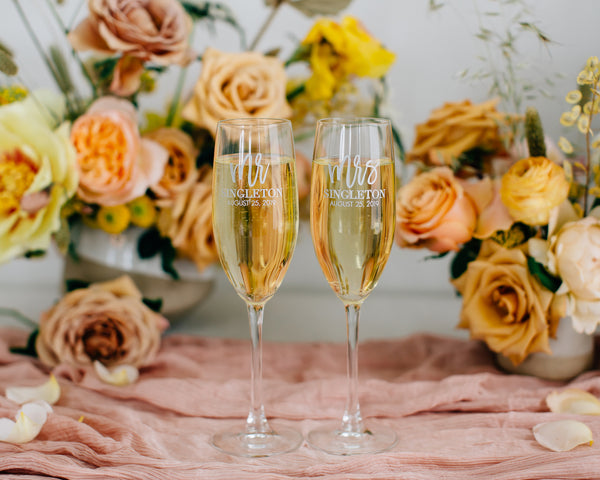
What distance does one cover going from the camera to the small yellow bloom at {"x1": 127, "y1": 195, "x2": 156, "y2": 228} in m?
0.99

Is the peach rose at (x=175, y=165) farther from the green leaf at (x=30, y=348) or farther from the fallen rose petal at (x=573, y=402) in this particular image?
the fallen rose petal at (x=573, y=402)

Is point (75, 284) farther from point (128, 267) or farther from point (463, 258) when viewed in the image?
point (463, 258)

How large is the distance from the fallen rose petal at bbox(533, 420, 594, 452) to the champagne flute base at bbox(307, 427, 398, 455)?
161mm

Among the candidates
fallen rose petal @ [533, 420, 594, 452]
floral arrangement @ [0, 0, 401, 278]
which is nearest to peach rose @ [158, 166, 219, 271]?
floral arrangement @ [0, 0, 401, 278]

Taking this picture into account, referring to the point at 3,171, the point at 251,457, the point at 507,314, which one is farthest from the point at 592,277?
the point at 3,171

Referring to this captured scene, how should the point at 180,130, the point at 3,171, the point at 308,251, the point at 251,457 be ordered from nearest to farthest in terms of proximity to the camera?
1. the point at 251,457
2. the point at 3,171
3. the point at 180,130
4. the point at 308,251

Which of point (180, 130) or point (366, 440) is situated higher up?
point (180, 130)

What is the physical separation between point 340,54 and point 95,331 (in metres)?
0.53

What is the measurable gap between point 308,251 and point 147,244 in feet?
1.37

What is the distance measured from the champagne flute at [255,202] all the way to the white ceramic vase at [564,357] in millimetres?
385

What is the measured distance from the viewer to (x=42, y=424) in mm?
744

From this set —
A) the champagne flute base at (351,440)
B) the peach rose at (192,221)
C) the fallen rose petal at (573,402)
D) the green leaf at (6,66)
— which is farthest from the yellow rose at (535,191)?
the green leaf at (6,66)

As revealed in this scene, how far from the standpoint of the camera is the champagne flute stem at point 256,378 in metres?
0.77

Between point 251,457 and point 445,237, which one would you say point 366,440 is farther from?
point 445,237
